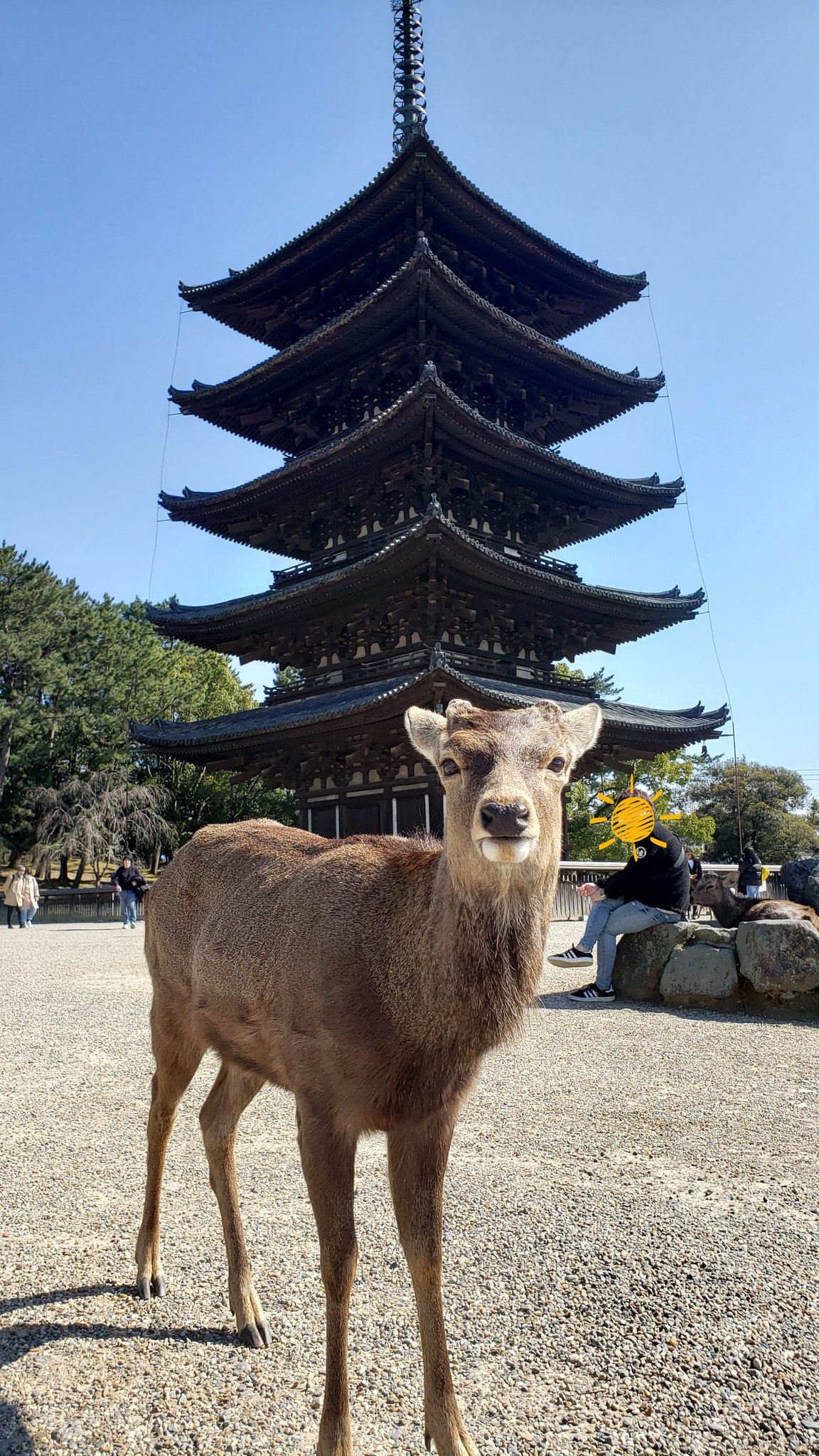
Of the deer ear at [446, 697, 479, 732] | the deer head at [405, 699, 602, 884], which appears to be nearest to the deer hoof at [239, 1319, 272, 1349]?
the deer head at [405, 699, 602, 884]

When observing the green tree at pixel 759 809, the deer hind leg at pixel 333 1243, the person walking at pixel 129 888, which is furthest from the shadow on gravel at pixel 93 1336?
the green tree at pixel 759 809

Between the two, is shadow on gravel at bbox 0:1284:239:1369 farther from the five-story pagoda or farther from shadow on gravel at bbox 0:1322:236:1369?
the five-story pagoda

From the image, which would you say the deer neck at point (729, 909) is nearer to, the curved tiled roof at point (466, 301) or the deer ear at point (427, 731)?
the deer ear at point (427, 731)

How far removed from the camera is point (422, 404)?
1602 centimetres

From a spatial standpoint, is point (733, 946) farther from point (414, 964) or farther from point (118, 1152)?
point (414, 964)

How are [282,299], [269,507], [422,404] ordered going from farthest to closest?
1. [282,299]
2. [269,507]
3. [422,404]

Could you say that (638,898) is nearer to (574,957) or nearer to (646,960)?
(646,960)

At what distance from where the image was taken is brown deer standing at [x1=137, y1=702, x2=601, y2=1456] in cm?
218

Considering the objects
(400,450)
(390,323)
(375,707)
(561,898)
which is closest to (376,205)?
(390,323)

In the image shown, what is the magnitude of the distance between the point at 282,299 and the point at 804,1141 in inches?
922

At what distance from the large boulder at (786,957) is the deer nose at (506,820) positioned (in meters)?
6.97

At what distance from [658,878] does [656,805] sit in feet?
87.6

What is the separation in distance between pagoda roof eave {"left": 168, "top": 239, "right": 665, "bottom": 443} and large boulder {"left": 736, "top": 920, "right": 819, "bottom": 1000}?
47.5 feet

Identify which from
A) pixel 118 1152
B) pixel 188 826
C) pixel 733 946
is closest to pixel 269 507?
pixel 733 946
